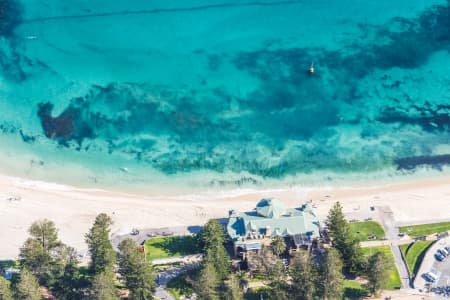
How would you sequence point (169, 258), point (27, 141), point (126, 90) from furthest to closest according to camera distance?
point (126, 90), point (27, 141), point (169, 258)

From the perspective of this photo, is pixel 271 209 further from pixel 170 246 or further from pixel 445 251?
pixel 445 251

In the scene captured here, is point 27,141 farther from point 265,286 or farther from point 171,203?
point 265,286

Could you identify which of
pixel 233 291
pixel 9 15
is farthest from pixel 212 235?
pixel 9 15

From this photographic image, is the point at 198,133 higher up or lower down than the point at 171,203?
higher up

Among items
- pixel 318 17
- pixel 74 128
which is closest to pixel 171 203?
pixel 74 128

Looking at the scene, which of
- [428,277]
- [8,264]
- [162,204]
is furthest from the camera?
[162,204]

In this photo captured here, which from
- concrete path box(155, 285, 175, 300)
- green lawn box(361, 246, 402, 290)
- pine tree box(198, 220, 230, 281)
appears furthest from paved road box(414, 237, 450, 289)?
concrete path box(155, 285, 175, 300)

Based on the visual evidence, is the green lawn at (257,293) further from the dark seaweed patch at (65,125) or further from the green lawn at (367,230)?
the dark seaweed patch at (65,125)

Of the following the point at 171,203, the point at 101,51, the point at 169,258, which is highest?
the point at 101,51
